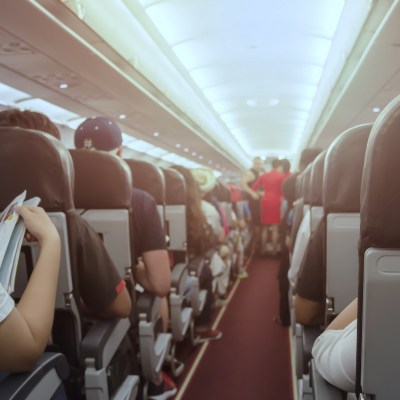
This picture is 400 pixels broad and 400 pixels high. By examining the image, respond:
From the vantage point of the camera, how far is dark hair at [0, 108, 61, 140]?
186 centimetres

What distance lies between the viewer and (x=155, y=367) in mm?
2648

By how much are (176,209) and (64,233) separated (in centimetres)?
232

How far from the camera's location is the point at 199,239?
4441mm

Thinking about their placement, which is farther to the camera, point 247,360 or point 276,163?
point 276,163

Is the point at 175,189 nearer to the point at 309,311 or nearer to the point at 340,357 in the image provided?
the point at 309,311

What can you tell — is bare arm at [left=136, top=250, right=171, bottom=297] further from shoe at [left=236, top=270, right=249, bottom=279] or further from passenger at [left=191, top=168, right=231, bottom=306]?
shoe at [left=236, top=270, right=249, bottom=279]

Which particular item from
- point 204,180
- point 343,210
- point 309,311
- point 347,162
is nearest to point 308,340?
point 309,311

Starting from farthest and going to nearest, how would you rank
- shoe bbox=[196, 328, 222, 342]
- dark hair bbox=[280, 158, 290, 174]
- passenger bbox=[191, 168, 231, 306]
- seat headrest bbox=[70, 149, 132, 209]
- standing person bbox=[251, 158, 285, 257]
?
standing person bbox=[251, 158, 285, 257] < dark hair bbox=[280, 158, 290, 174] < passenger bbox=[191, 168, 231, 306] < shoe bbox=[196, 328, 222, 342] < seat headrest bbox=[70, 149, 132, 209]

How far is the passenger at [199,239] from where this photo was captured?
434cm

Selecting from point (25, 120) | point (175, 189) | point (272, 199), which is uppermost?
point (25, 120)

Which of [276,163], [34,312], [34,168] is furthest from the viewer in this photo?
[276,163]

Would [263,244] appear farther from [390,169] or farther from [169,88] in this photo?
[390,169]

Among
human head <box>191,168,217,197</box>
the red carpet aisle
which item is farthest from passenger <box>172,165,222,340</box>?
human head <box>191,168,217,197</box>

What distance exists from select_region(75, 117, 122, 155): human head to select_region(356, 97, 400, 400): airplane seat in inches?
73.1
